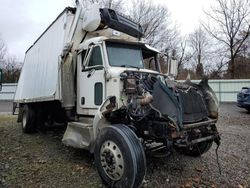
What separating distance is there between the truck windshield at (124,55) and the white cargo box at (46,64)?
4.67 feet

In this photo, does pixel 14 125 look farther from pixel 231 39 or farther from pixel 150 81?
pixel 231 39

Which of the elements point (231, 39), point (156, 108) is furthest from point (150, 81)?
point (231, 39)

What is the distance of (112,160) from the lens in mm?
4527

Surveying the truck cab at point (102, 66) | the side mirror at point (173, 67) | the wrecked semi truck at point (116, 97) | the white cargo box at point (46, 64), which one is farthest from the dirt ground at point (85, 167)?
the side mirror at point (173, 67)

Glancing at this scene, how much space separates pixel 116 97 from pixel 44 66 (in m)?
3.61

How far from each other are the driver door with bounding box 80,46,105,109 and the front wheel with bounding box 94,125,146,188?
1.29m

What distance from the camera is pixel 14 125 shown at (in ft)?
37.0

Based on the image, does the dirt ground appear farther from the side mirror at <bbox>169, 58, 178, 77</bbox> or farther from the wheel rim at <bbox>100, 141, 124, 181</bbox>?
the side mirror at <bbox>169, 58, 178, 77</bbox>

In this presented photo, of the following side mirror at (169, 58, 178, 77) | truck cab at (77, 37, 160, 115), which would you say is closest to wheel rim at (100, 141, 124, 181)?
truck cab at (77, 37, 160, 115)

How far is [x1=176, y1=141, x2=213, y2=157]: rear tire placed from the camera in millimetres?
5840

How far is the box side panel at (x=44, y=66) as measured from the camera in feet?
23.6

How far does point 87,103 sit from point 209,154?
292 cm

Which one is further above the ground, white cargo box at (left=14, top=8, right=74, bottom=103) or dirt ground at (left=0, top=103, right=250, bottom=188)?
white cargo box at (left=14, top=8, right=74, bottom=103)

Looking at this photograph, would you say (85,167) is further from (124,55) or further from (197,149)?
(124,55)
